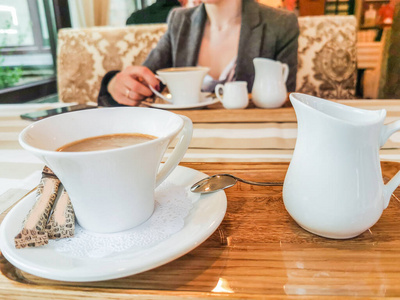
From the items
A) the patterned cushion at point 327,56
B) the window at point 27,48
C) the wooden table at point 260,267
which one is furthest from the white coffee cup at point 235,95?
the window at point 27,48

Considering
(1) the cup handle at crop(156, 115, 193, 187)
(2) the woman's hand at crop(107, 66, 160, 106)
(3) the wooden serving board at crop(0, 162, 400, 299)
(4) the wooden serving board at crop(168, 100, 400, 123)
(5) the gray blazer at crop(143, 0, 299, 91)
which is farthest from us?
(5) the gray blazer at crop(143, 0, 299, 91)

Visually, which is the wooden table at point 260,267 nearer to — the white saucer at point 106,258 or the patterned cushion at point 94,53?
the white saucer at point 106,258

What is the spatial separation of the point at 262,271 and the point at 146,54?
1.57m

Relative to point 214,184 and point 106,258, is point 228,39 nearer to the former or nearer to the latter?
point 214,184

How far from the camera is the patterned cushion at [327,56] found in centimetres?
156

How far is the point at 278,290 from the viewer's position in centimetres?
24

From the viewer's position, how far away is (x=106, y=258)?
10.5 inches

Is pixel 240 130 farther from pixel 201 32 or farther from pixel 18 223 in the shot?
pixel 201 32

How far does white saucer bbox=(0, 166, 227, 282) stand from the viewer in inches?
9.6

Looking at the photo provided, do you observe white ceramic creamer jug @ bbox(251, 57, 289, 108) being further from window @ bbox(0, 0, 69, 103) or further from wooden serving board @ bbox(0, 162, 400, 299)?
window @ bbox(0, 0, 69, 103)

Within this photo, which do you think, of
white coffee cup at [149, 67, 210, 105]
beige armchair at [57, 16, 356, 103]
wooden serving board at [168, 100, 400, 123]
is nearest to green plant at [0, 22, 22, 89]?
beige armchair at [57, 16, 356, 103]

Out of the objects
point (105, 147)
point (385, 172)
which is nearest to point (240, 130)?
point (385, 172)

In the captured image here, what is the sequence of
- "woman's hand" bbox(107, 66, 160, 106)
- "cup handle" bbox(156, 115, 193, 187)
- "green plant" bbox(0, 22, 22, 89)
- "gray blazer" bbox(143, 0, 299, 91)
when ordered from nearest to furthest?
"cup handle" bbox(156, 115, 193, 187), "woman's hand" bbox(107, 66, 160, 106), "gray blazer" bbox(143, 0, 299, 91), "green plant" bbox(0, 22, 22, 89)

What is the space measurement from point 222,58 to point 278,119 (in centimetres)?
87
